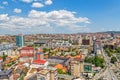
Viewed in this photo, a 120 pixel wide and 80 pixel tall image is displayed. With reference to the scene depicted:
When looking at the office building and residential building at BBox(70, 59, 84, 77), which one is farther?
the office building

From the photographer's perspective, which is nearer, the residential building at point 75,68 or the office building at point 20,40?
the residential building at point 75,68

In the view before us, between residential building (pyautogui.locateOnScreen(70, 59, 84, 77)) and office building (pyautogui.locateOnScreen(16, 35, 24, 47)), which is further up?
office building (pyautogui.locateOnScreen(16, 35, 24, 47))

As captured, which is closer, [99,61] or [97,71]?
[97,71]

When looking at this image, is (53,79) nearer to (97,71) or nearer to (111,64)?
(97,71)

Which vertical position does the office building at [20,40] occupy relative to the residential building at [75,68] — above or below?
above

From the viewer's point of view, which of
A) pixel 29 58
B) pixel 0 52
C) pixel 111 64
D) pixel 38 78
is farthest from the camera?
pixel 0 52

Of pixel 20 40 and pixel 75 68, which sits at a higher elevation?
pixel 20 40

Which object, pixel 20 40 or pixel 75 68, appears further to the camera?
pixel 20 40

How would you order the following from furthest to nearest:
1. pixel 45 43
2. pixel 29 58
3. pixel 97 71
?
pixel 45 43
pixel 29 58
pixel 97 71

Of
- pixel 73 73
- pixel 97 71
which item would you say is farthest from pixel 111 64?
pixel 73 73
